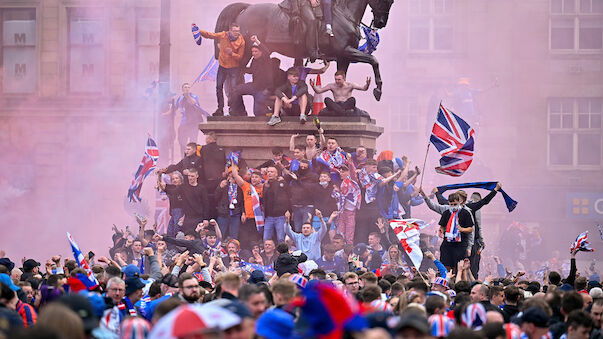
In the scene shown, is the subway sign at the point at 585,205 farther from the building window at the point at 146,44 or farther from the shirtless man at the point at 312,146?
the shirtless man at the point at 312,146

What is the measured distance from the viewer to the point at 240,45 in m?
20.1

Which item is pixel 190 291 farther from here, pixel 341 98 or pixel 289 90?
pixel 341 98

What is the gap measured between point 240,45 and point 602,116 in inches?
805

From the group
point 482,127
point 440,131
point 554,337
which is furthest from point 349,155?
point 482,127

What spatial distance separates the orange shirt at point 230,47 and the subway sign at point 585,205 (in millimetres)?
17580

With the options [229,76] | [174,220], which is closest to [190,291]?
[174,220]

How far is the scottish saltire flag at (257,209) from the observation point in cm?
1909

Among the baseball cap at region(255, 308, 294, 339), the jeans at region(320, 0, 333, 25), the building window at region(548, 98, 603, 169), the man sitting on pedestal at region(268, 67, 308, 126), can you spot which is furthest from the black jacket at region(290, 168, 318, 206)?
the building window at region(548, 98, 603, 169)

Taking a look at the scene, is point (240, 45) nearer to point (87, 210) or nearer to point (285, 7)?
point (285, 7)

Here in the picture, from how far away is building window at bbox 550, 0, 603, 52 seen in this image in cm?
3797

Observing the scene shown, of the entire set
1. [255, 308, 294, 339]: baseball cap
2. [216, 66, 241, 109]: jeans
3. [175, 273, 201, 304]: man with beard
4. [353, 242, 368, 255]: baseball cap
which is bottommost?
[353, 242, 368, 255]: baseball cap

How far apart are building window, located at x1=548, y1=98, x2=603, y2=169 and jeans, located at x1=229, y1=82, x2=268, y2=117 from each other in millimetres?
19099

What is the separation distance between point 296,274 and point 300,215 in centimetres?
757

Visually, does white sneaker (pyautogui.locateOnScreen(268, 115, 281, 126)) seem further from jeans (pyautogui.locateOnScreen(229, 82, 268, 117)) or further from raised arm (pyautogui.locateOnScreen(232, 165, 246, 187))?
raised arm (pyautogui.locateOnScreen(232, 165, 246, 187))
